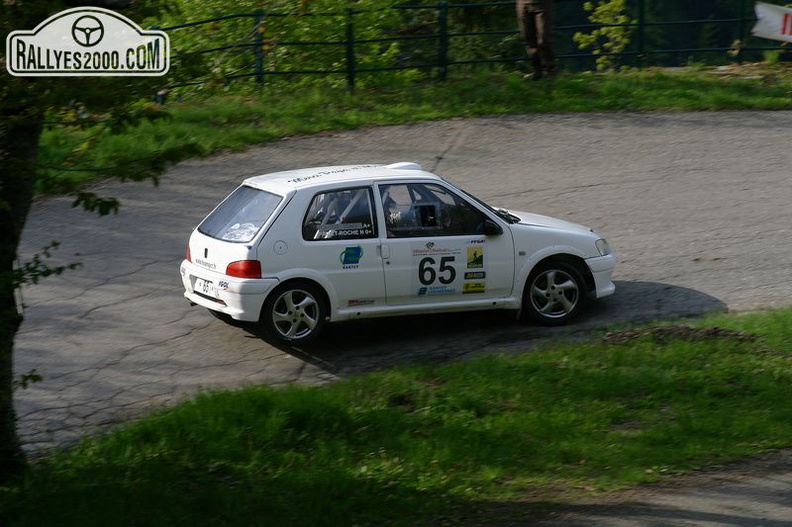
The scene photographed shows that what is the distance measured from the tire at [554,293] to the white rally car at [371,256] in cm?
1

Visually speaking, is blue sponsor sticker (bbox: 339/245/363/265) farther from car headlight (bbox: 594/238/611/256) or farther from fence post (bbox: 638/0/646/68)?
fence post (bbox: 638/0/646/68)

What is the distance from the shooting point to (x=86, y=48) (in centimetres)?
769

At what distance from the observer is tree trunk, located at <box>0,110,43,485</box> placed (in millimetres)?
6816

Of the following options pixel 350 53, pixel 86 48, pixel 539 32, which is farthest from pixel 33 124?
pixel 539 32

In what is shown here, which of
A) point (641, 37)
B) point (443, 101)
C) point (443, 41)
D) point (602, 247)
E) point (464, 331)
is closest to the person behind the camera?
point (464, 331)

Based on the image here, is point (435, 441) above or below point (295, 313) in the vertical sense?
A: below

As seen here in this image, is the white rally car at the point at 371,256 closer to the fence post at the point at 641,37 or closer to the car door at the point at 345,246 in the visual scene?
the car door at the point at 345,246

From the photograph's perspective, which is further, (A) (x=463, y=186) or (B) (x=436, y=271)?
(A) (x=463, y=186)

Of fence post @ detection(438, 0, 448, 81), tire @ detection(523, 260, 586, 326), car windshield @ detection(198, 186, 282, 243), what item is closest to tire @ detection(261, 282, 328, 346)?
car windshield @ detection(198, 186, 282, 243)

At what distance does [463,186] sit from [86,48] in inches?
357

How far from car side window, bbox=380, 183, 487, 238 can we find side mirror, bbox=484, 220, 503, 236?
0.15 ft

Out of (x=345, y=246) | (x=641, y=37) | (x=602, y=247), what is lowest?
(x=602, y=247)

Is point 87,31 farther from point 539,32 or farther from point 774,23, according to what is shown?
point 774,23

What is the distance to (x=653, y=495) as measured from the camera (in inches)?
286
